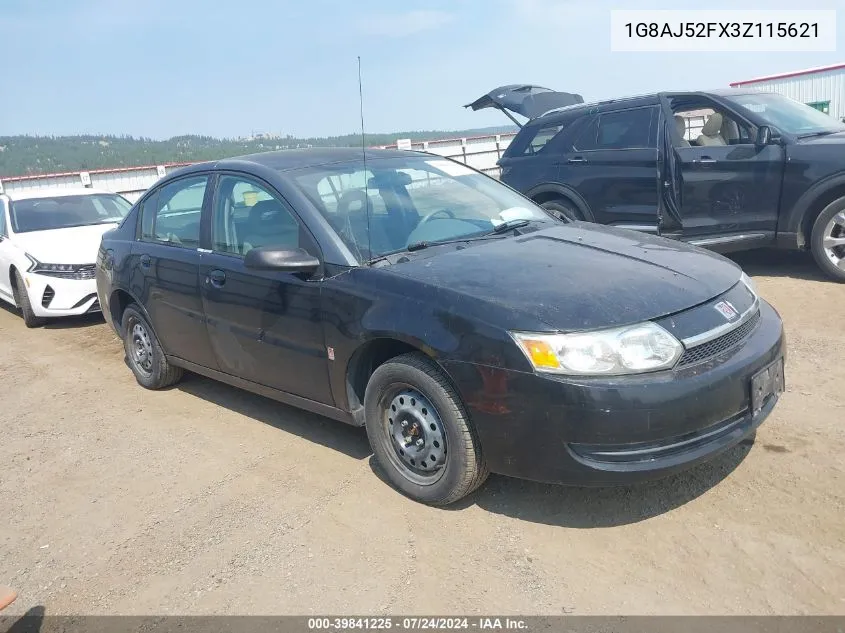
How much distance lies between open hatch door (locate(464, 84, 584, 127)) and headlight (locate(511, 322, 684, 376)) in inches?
420

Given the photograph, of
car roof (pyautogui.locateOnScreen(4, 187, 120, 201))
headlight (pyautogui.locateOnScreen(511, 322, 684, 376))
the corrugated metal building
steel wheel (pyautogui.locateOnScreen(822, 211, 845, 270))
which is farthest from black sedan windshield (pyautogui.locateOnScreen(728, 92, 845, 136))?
the corrugated metal building

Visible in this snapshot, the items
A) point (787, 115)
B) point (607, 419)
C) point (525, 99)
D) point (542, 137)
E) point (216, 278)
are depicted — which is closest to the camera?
point (607, 419)

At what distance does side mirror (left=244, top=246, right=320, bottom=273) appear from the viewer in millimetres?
3592

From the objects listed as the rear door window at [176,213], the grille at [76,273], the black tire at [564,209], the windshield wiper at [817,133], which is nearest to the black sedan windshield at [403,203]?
the rear door window at [176,213]

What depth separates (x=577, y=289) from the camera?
315 cm

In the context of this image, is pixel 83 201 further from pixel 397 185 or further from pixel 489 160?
pixel 489 160

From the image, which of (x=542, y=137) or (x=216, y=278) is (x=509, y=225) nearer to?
(x=216, y=278)

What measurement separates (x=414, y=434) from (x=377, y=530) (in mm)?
468

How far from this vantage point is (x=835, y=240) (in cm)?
640

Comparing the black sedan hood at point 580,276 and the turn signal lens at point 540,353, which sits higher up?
the black sedan hood at point 580,276

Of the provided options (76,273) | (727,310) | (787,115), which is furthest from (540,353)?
(76,273)

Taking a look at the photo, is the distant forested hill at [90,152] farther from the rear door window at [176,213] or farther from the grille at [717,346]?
the grille at [717,346]

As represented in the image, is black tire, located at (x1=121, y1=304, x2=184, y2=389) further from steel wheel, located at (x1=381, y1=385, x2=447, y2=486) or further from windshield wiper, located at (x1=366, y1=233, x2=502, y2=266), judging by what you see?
steel wheel, located at (x1=381, y1=385, x2=447, y2=486)

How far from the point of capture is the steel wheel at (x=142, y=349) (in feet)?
17.7
